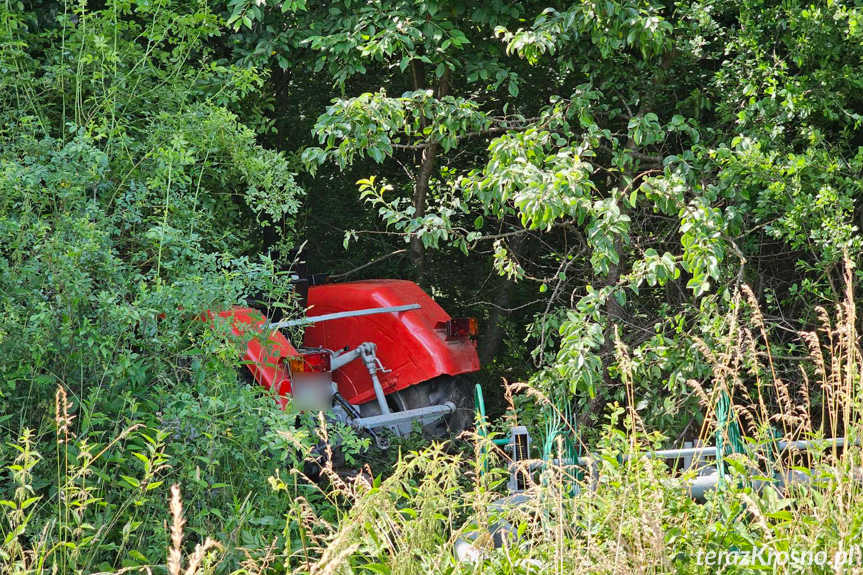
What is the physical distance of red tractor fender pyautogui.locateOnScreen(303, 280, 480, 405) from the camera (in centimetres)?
561

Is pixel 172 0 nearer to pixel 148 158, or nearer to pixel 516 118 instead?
pixel 148 158

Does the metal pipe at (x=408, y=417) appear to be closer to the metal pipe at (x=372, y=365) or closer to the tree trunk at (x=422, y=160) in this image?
the metal pipe at (x=372, y=365)

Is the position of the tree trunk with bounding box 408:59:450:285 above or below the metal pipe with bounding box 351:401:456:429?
above

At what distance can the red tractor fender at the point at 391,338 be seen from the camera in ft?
18.4

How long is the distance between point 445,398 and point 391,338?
550mm

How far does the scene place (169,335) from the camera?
3.80 m

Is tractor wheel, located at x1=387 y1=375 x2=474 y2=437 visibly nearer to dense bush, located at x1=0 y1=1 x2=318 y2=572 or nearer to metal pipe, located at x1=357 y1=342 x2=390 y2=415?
metal pipe, located at x1=357 y1=342 x2=390 y2=415

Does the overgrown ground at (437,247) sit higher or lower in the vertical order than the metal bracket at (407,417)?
higher

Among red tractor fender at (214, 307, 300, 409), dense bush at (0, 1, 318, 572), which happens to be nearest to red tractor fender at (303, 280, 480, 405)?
red tractor fender at (214, 307, 300, 409)

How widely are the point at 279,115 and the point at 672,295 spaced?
13.0 ft

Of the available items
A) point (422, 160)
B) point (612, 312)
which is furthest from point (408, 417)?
point (422, 160)

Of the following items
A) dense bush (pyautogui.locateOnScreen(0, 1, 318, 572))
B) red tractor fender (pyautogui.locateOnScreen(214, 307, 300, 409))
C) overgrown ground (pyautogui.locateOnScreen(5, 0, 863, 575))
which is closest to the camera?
overgrown ground (pyautogui.locateOnScreen(5, 0, 863, 575))

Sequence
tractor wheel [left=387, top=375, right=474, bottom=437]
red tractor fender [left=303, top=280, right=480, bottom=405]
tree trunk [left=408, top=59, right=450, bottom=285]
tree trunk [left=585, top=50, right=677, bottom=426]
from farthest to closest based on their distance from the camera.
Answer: tree trunk [left=408, top=59, right=450, bottom=285] < tractor wheel [left=387, top=375, right=474, bottom=437] < red tractor fender [left=303, top=280, right=480, bottom=405] < tree trunk [left=585, top=50, right=677, bottom=426]

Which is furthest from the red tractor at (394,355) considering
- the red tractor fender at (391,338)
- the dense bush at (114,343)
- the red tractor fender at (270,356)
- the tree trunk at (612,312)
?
the dense bush at (114,343)
